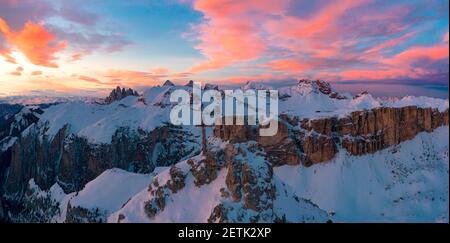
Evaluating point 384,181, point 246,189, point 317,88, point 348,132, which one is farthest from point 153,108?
point 246,189

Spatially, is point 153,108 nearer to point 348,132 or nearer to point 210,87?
point 210,87

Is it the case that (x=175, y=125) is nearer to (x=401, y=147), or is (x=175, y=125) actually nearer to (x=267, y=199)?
(x=401, y=147)

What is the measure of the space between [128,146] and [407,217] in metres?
68.8

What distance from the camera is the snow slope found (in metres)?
94.1

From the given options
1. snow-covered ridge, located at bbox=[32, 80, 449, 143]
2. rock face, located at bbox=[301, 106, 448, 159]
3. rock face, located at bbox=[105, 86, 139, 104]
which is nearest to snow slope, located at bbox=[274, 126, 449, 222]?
rock face, located at bbox=[301, 106, 448, 159]

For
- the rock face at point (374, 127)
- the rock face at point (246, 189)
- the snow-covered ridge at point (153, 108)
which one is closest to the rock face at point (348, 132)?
the rock face at point (374, 127)

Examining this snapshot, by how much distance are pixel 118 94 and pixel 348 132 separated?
3357 inches

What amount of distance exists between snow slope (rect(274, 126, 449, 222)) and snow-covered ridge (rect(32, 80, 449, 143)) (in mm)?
11136

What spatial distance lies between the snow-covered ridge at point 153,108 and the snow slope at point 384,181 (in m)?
11.1

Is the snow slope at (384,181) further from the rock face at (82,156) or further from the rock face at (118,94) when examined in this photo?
the rock face at (118,94)

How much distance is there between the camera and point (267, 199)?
33.3m

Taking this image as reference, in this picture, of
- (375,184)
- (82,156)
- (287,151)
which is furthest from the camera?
(82,156)

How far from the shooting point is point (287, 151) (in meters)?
113
